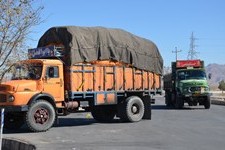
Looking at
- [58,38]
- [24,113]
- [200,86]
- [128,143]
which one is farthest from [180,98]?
[128,143]

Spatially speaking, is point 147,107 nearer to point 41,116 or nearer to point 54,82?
point 54,82

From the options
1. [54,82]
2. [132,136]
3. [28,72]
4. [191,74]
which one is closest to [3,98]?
[28,72]

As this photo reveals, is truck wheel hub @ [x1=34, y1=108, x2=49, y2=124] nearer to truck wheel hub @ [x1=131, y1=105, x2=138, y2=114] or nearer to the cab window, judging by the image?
the cab window

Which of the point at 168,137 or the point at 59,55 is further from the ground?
the point at 59,55

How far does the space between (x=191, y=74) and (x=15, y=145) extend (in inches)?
794

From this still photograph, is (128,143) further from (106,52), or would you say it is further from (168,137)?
(106,52)

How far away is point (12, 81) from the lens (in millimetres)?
17688

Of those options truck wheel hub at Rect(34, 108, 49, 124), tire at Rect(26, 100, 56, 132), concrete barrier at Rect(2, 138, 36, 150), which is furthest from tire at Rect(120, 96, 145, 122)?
concrete barrier at Rect(2, 138, 36, 150)

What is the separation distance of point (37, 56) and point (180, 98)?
A: 50.2 feet

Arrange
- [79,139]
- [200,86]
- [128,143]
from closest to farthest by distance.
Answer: [128,143] < [79,139] < [200,86]

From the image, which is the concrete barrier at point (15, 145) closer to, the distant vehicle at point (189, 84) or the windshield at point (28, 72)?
the windshield at point (28, 72)

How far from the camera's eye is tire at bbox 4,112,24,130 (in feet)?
59.8

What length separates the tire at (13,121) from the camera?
1822cm

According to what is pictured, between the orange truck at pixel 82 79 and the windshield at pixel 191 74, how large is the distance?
962 centimetres
